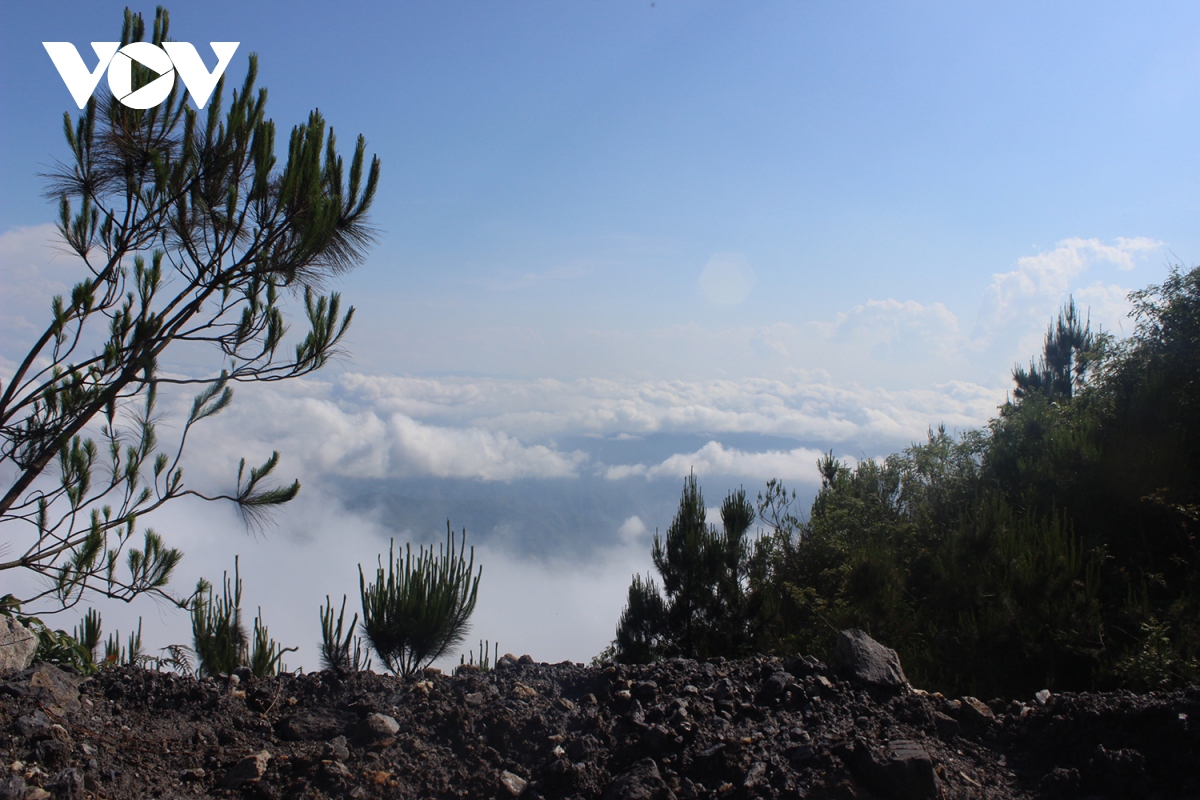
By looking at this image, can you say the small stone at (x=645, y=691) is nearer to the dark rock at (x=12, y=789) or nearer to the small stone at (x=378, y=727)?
the small stone at (x=378, y=727)

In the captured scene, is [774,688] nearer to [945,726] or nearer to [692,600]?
[945,726]

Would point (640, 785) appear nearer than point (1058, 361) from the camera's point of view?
Yes

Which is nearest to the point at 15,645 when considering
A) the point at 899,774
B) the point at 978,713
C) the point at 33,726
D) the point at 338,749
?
the point at 33,726

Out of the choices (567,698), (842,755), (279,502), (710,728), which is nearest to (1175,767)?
(842,755)

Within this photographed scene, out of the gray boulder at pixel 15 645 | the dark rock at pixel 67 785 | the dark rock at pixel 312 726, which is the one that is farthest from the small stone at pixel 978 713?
the gray boulder at pixel 15 645

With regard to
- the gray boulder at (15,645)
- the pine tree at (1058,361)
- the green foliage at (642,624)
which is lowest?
the green foliage at (642,624)

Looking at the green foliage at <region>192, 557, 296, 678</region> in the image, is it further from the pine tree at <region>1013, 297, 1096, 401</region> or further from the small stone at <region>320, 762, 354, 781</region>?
the pine tree at <region>1013, 297, 1096, 401</region>

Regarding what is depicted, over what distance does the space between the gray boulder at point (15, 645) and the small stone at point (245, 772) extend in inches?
67.6

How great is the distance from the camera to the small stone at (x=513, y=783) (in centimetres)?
354

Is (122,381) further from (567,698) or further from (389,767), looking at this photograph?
(567,698)

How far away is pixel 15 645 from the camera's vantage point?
4.47 meters

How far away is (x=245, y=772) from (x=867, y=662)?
3623mm

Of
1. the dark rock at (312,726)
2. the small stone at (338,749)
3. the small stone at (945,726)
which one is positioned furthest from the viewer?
the small stone at (945,726)

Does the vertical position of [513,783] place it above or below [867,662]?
below
